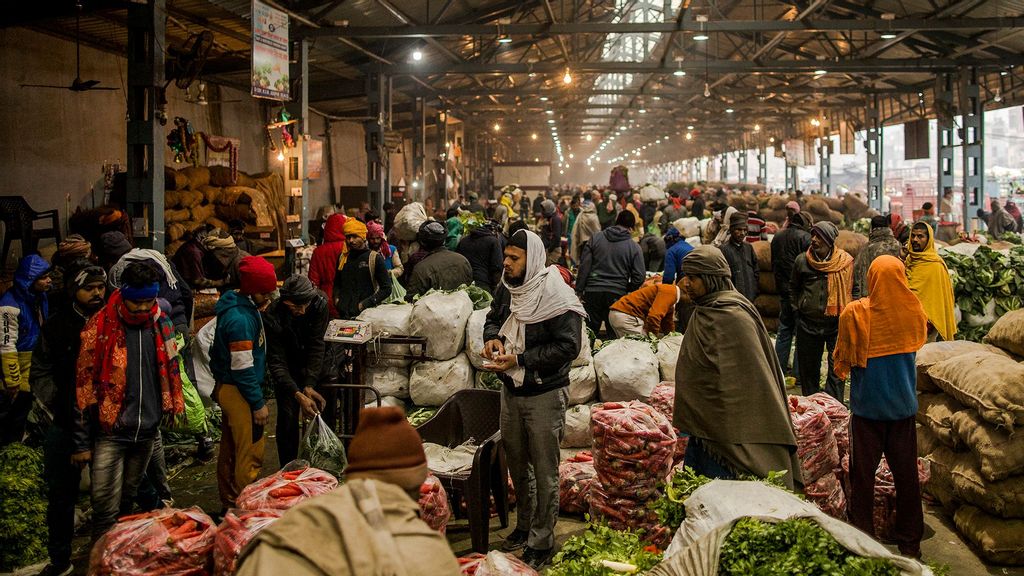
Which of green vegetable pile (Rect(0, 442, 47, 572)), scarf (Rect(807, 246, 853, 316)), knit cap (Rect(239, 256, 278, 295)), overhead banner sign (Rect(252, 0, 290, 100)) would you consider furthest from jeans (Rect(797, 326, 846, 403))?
overhead banner sign (Rect(252, 0, 290, 100))

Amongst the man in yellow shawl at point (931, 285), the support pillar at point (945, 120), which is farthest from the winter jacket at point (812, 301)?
the support pillar at point (945, 120)

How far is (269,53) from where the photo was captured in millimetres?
9633

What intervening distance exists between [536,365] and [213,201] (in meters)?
10.9

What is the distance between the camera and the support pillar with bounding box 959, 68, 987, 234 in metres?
17.6

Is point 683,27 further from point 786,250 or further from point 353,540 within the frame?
point 353,540

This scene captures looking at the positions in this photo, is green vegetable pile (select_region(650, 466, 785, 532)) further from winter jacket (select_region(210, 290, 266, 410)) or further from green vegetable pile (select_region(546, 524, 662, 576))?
winter jacket (select_region(210, 290, 266, 410))

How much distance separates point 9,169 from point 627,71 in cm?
1222

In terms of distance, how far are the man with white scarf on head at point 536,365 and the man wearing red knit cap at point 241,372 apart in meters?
1.40

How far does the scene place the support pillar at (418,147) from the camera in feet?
67.1

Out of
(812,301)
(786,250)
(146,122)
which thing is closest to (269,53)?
(146,122)

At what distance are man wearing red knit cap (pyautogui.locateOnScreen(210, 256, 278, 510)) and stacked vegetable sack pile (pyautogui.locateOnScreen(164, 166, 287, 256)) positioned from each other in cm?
781

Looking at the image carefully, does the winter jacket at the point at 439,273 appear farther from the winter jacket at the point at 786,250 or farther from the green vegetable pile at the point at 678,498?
the green vegetable pile at the point at 678,498

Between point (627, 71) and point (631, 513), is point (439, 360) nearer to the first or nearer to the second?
point (631, 513)

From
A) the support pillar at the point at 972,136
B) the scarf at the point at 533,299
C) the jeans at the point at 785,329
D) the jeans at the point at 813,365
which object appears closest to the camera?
the scarf at the point at 533,299
